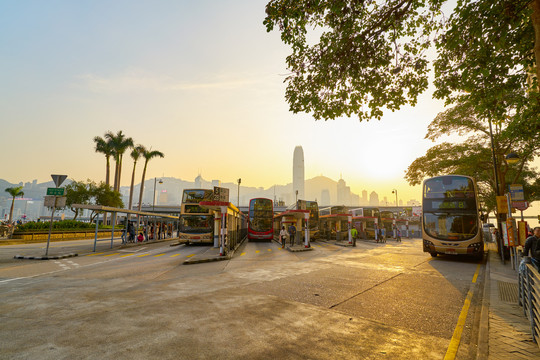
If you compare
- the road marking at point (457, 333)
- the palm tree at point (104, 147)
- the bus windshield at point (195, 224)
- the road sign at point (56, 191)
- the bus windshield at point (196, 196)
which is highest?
the palm tree at point (104, 147)

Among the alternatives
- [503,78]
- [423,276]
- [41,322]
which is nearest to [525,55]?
[503,78]

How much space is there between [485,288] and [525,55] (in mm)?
6323

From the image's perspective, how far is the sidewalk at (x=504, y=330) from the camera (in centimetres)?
335

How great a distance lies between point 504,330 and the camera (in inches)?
163

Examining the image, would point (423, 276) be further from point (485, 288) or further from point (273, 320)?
point (273, 320)

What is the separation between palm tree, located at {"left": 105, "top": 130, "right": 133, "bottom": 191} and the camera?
36.5 metres

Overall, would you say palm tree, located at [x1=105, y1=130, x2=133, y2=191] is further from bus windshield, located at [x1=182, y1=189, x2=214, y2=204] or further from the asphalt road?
the asphalt road

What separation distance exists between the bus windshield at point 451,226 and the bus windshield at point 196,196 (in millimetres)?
14861

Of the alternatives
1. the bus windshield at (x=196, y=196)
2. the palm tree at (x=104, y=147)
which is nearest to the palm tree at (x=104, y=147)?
the palm tree at (x=104, y=147)

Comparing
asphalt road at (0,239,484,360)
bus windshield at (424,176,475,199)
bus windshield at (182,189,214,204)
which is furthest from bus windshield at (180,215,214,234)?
bus windshield at (424,176,475,199)

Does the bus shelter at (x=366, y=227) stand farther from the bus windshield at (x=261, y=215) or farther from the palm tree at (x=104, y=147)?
the palm tree at (x=104, y=147)

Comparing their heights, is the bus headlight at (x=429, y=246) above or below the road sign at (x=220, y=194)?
below

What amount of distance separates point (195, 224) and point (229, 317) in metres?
16.6

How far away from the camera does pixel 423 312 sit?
16.7 feet
